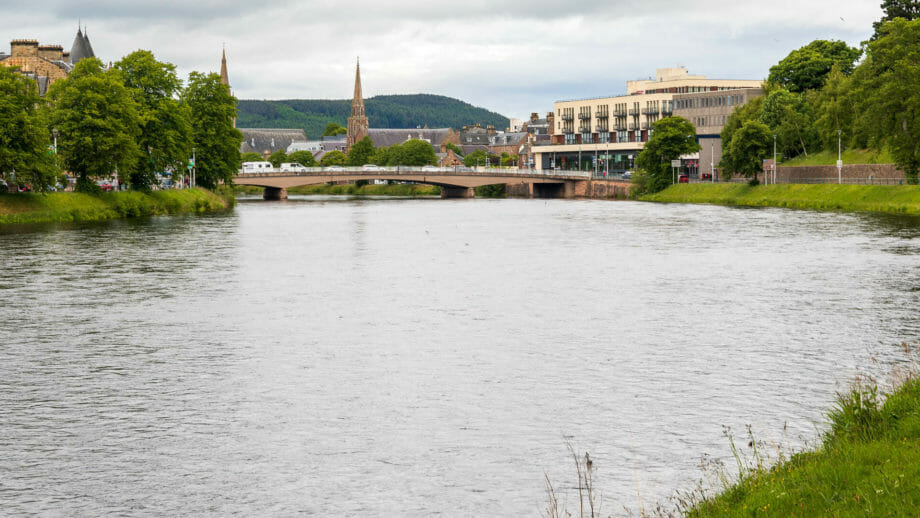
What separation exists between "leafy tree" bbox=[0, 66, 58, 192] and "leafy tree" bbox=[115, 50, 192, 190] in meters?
16.0

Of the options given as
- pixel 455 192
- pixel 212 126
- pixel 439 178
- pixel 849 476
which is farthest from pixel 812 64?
pixel 849 476

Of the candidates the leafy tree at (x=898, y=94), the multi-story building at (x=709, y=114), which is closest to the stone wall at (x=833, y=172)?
the leafy tree at (x=898, y=94)

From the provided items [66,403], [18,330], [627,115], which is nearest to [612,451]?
[66,403]

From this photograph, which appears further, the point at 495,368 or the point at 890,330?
the point at 890,330

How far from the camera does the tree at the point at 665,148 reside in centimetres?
12938

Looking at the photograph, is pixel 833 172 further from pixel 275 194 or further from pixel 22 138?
pixel 275 194

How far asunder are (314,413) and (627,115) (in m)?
178

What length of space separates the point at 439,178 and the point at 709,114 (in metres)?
46.5

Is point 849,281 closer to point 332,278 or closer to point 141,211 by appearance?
point 332,278

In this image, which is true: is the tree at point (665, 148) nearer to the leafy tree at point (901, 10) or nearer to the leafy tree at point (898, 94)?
the leafy tree at point (901, 10)

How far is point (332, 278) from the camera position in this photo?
40.9 metres

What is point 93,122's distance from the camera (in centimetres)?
7688

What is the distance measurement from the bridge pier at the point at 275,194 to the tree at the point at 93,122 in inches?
2928

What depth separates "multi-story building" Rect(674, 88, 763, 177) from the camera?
525ft
